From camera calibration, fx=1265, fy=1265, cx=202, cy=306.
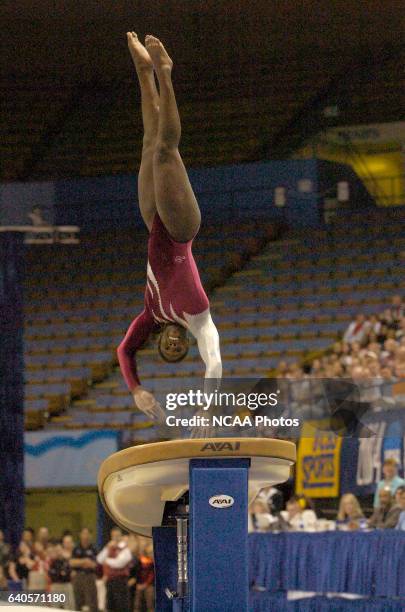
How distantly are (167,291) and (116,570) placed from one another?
532 centimetres

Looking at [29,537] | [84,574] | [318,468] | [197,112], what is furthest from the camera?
[197,112]

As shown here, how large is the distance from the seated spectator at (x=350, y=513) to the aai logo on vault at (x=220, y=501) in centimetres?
451

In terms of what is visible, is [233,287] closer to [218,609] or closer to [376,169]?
[376,169]

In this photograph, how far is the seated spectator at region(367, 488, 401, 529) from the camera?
9070 mm

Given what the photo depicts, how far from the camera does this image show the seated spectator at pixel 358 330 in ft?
45.2

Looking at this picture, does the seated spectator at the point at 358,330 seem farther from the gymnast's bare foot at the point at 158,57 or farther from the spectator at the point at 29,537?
the gymnast's bare foot at the point at 158,57

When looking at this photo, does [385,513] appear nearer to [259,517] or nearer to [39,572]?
[259,517]

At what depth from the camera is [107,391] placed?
626 inches

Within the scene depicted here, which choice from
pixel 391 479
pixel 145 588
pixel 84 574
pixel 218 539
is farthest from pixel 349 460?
pixel 218 539

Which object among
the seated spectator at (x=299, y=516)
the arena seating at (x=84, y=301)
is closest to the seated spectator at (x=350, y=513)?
the seated spectator at (x=299, y=516)

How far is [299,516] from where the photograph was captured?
953 cm

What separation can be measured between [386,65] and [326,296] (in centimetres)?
362

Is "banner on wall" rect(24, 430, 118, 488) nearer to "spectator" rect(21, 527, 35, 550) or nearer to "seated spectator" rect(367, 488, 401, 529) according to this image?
"spectator" rect(21, 527, 35, 550)

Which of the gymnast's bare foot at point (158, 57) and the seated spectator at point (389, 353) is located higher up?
the gymnast's bare foot at point (158, 57)
